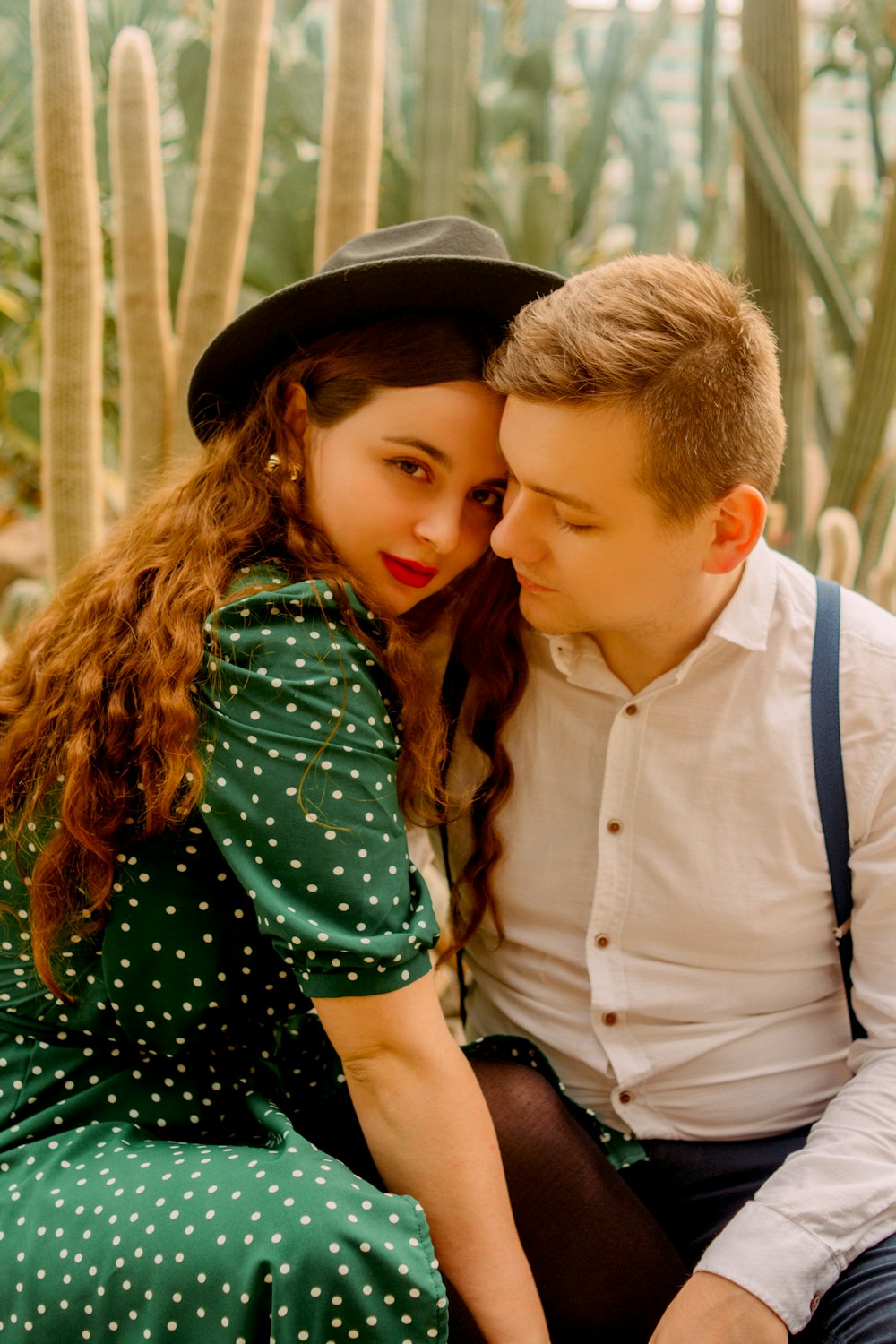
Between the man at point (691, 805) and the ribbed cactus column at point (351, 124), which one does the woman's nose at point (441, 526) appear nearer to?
the man at point (691, 805)

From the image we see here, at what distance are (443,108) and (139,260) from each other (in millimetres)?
1231

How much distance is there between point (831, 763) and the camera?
1565 mm

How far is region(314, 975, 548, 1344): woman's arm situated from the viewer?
1350 mm

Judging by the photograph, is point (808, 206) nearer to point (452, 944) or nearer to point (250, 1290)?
point (452, 944)

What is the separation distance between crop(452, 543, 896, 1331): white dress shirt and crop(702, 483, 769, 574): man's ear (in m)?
0.08

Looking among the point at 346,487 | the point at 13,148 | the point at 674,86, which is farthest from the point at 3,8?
the point at 346,487

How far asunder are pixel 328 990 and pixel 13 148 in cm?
567

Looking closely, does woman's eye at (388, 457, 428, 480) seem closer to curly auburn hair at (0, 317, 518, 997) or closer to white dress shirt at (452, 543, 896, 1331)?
curly auburn hair at (0, 317, 518, 997)

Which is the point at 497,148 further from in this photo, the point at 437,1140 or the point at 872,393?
the point at 437,1140

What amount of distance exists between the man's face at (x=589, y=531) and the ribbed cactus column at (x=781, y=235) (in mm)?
2264

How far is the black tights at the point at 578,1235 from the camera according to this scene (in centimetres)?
154

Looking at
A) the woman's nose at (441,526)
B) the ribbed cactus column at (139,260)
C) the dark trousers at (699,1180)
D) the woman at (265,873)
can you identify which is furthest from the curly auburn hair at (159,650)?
the ribbed cactus column at (139,260)

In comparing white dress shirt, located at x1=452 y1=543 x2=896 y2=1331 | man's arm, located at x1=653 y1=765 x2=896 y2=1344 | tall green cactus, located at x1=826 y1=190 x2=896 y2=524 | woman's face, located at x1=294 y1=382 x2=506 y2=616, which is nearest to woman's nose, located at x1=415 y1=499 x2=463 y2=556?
woman's face, located at x1=294 y1=382 x2=506 y2=616

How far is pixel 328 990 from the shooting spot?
1.33 meters
